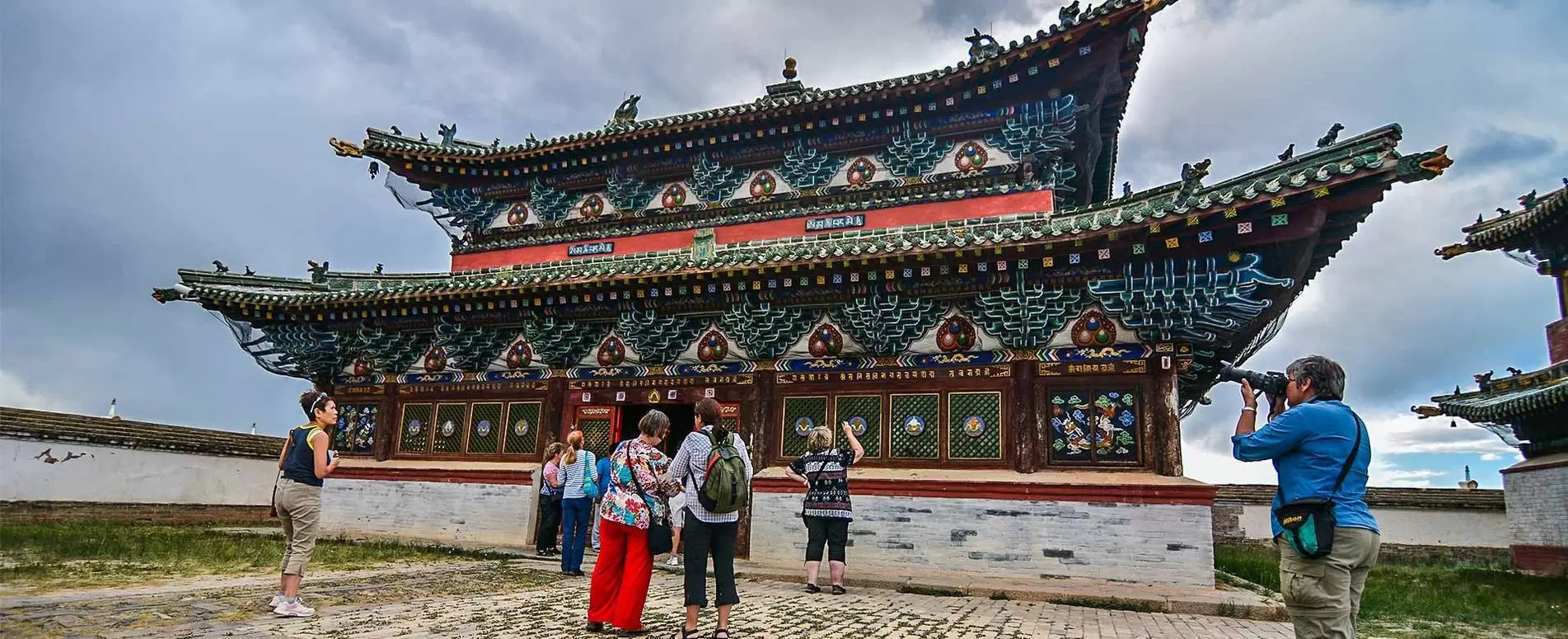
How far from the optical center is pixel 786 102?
43.4ft

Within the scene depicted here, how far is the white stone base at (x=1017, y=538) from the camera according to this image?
9188 millimetres

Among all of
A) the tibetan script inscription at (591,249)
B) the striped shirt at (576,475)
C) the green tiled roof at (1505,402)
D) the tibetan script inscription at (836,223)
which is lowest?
the striped shirt at (576,475)

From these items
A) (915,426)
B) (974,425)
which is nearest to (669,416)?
(915,426)

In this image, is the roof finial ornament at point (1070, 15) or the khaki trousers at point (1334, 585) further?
the roof finial ornament at point (1070, 15)

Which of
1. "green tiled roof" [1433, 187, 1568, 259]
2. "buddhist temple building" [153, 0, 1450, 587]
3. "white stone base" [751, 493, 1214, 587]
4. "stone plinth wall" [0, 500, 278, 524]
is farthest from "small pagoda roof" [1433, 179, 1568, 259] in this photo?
"stone plinth wall" [0, 500, 278, 524]

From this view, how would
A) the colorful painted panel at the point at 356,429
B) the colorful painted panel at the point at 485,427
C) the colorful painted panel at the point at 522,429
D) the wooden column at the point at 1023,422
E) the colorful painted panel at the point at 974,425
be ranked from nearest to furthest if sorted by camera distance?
the wooden column at the point at 1023,422 → the colorful painted panel at the point at 974,425 → the colorful painted panel at the point at 522,429 → the colorful painted panel at the point at 485,427 → the colorful painted panel at the point at 356,429

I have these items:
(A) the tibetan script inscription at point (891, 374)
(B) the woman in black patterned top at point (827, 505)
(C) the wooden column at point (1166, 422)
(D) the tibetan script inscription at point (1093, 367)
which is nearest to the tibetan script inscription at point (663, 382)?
(A) the tibetan script inscription at point (891, 374)

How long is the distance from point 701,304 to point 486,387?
4182mm

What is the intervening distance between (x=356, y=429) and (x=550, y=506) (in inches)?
226

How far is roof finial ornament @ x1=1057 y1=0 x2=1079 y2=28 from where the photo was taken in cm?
1055

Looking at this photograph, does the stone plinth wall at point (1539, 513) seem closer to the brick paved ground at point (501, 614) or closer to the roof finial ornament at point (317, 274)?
the brick paved ground at point (501, 614)

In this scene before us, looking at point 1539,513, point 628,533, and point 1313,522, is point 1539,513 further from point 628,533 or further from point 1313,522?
point 628,533

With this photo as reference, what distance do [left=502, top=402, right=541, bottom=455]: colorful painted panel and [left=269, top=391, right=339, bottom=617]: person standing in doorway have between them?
6.72m

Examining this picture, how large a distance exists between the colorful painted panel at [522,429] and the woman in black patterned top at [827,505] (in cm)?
619
